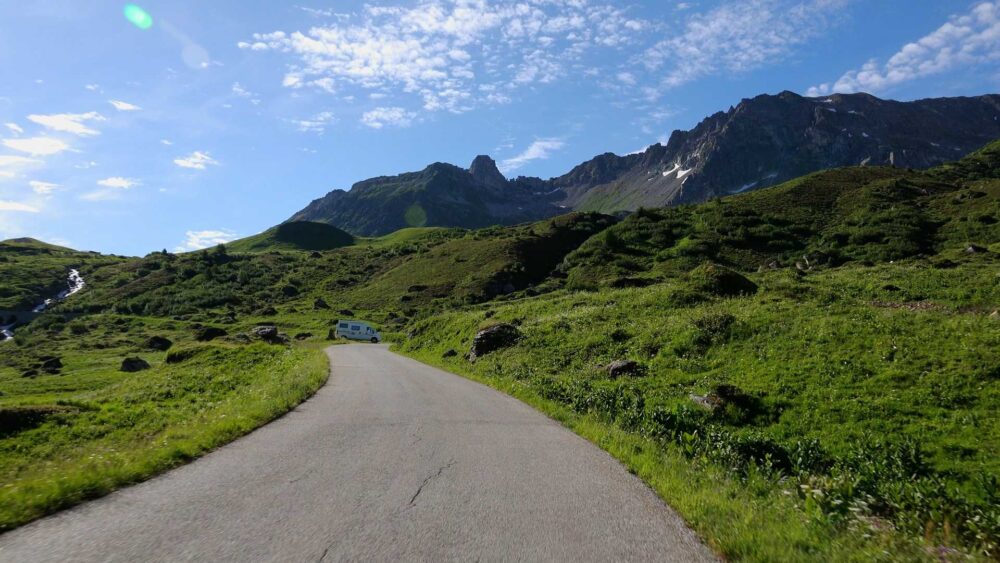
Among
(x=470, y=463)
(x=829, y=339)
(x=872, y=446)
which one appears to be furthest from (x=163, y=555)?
(x=829, y=339)

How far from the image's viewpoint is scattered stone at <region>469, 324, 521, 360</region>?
3247 centimetres

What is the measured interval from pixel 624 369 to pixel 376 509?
647 inches

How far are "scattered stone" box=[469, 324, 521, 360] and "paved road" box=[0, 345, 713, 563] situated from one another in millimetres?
20275

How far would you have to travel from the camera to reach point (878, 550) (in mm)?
5766

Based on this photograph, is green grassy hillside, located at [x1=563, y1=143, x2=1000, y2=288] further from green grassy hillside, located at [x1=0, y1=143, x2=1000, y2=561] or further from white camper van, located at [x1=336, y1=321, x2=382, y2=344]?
white camper van, located at [x1=336, y1=321, x2=382, y2=344]

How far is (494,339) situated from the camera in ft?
109

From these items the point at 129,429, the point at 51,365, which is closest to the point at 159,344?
the point at 51,365

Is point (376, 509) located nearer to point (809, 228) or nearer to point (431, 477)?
point (431, 477)

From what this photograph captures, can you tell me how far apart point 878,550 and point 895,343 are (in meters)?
17.1

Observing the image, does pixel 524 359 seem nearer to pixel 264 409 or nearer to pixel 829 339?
pixel 829 339

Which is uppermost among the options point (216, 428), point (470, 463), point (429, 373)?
point (216, 428)

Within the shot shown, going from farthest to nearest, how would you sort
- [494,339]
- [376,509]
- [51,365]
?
1. [51,365]
2. [494,339]
3. [376,509]

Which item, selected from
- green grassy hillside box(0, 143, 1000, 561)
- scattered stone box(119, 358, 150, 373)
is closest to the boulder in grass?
green grassy hillside box(0, 143, 1000, 561)

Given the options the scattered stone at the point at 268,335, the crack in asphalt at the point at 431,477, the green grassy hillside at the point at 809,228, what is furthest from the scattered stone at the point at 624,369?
the scattered stone at the point at 268,335
